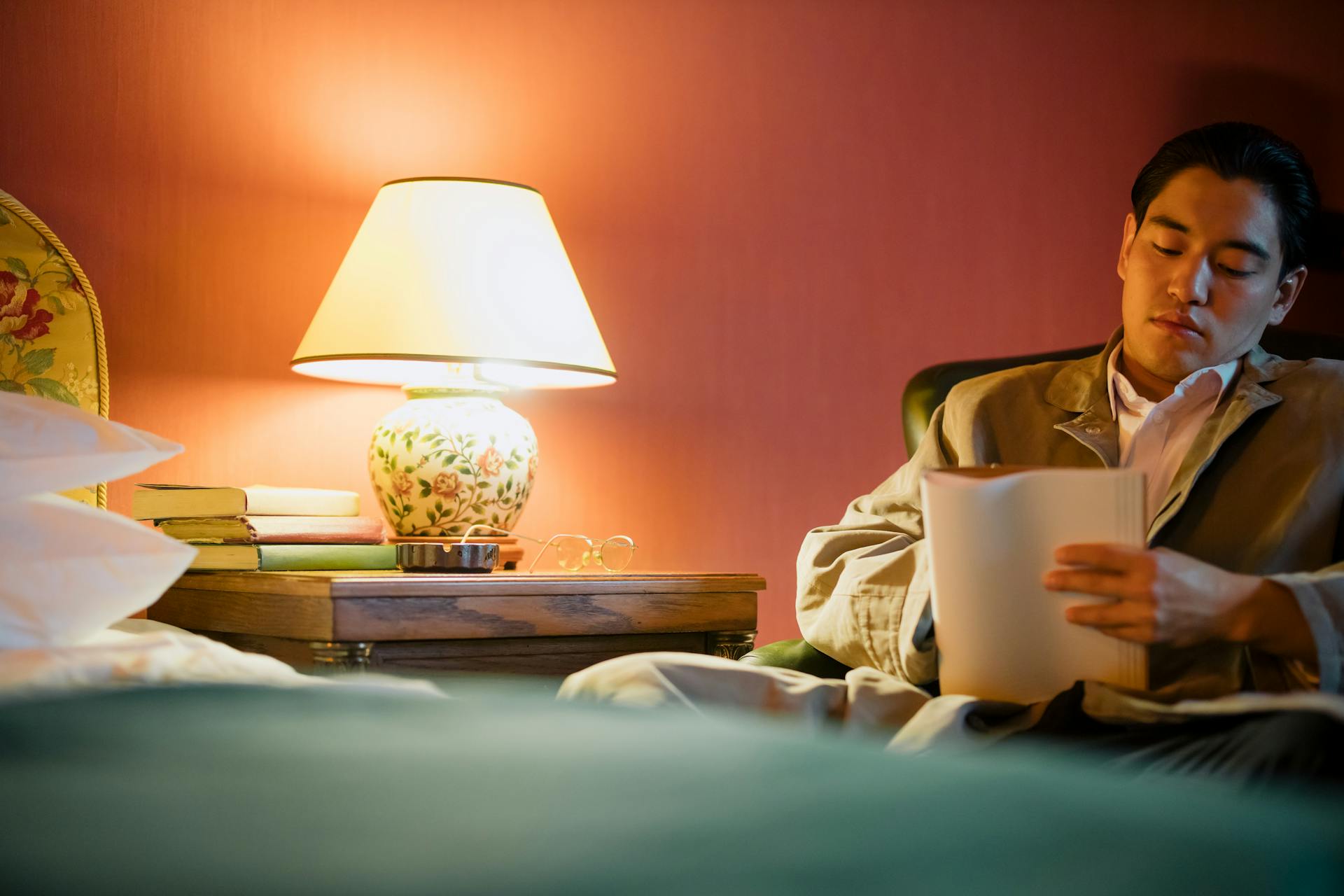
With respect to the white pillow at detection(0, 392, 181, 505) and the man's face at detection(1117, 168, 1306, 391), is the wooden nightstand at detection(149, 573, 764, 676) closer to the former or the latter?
the white pillow at detection(0, 392, 181, 505)

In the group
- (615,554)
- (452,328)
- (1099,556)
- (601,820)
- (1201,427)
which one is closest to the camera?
(601,820)

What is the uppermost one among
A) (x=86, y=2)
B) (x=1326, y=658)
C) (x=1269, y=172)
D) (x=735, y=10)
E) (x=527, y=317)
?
(x=735, y=10)

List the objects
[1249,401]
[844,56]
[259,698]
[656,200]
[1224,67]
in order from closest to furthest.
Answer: [259,698], [1249,401], [656,200], [844,56], [1224,67]

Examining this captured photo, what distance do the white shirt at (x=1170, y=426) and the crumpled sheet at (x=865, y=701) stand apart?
0.45 m

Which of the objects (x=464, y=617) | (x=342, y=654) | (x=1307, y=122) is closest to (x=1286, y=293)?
(x=464, y=617)

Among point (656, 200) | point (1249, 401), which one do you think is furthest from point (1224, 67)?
point (1249, 401)

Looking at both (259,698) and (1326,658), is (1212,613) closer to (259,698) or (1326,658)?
(1326,658)

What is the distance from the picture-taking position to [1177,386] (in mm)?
1368

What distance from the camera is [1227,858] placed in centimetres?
48

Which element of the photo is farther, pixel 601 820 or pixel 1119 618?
pixel 1119 618

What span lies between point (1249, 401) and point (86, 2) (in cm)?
155

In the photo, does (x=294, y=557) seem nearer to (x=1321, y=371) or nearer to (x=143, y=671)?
(x=143, y=671)

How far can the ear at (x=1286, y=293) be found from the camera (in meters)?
1.44

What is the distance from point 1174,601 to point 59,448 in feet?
2.89
